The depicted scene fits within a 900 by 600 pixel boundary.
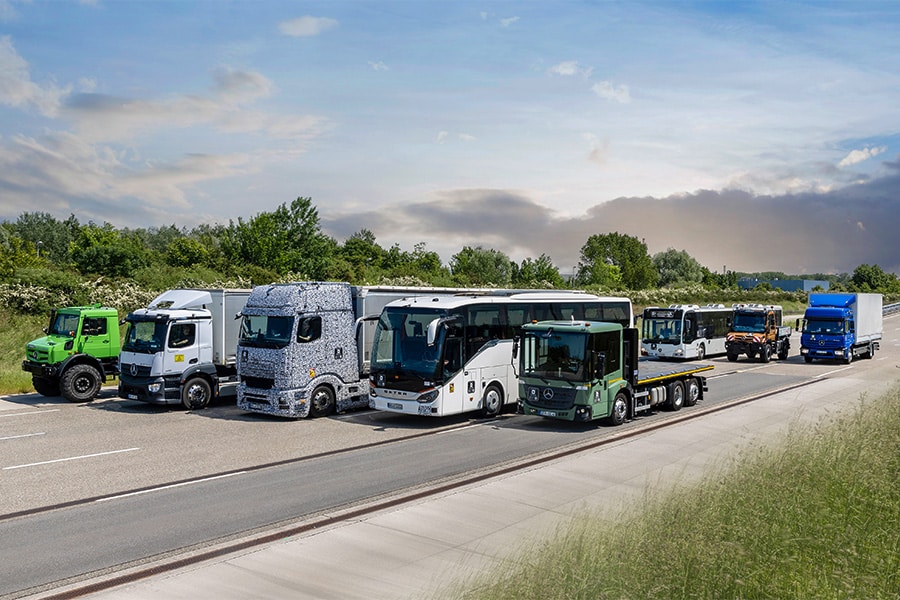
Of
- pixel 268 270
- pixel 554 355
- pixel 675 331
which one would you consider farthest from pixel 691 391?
pixel 268 270

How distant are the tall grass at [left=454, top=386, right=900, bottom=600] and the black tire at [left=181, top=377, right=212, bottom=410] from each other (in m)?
14.0

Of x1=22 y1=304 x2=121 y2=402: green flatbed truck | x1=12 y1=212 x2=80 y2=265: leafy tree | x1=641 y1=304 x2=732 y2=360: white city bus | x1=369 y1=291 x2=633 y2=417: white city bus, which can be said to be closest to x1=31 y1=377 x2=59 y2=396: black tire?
x1=22 y1=304 x2=121 y2=402: green flatbed truck

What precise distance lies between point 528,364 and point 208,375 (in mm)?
9452

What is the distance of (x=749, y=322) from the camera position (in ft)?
125

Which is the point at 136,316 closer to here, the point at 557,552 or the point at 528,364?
the point at 528,364

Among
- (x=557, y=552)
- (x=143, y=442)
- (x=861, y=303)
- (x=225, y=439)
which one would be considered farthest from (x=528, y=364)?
(x=861, y=303)

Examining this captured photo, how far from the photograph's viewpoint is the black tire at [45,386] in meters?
23.3

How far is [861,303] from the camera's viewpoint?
37.8 m

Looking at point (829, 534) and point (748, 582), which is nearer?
point (748, 582)

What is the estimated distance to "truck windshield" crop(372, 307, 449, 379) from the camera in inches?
735

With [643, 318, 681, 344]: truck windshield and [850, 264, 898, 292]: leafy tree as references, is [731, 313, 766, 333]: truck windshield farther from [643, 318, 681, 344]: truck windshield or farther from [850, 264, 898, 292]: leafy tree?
[850, 264, 898, 292]: leafy tree

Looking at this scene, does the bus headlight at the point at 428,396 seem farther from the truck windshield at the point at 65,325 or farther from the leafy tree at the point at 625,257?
the leafy tree at the point at 625,257

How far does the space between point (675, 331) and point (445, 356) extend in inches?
Result: 849

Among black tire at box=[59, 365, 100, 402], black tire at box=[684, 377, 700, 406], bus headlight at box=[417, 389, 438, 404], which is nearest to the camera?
bus headlight at box=[417, 389, 438, 404]
